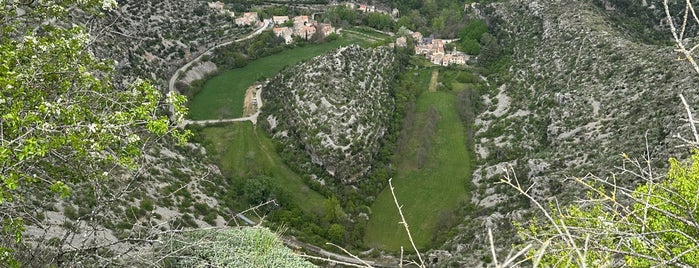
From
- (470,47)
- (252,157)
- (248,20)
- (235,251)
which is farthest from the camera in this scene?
(248,20)

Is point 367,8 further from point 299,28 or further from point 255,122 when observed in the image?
point 255,122

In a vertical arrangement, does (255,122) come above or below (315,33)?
below

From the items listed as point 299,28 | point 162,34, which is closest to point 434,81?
point 299,28

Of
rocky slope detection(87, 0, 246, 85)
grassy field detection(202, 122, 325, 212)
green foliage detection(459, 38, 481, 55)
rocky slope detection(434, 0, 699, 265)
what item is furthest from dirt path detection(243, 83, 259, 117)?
green foliage detection(459, 38, 481, 55)

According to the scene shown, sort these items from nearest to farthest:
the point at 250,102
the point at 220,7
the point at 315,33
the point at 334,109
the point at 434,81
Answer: the point at 334,109 → the point at 250,102 → the point at 434,81 → the point at 315,33 → the point at 220,7

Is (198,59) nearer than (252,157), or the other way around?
(252,157)

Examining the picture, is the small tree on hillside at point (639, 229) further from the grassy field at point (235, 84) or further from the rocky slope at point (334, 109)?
the grassy field at point (235, 84)

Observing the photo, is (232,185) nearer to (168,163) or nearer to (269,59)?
(168,163)
